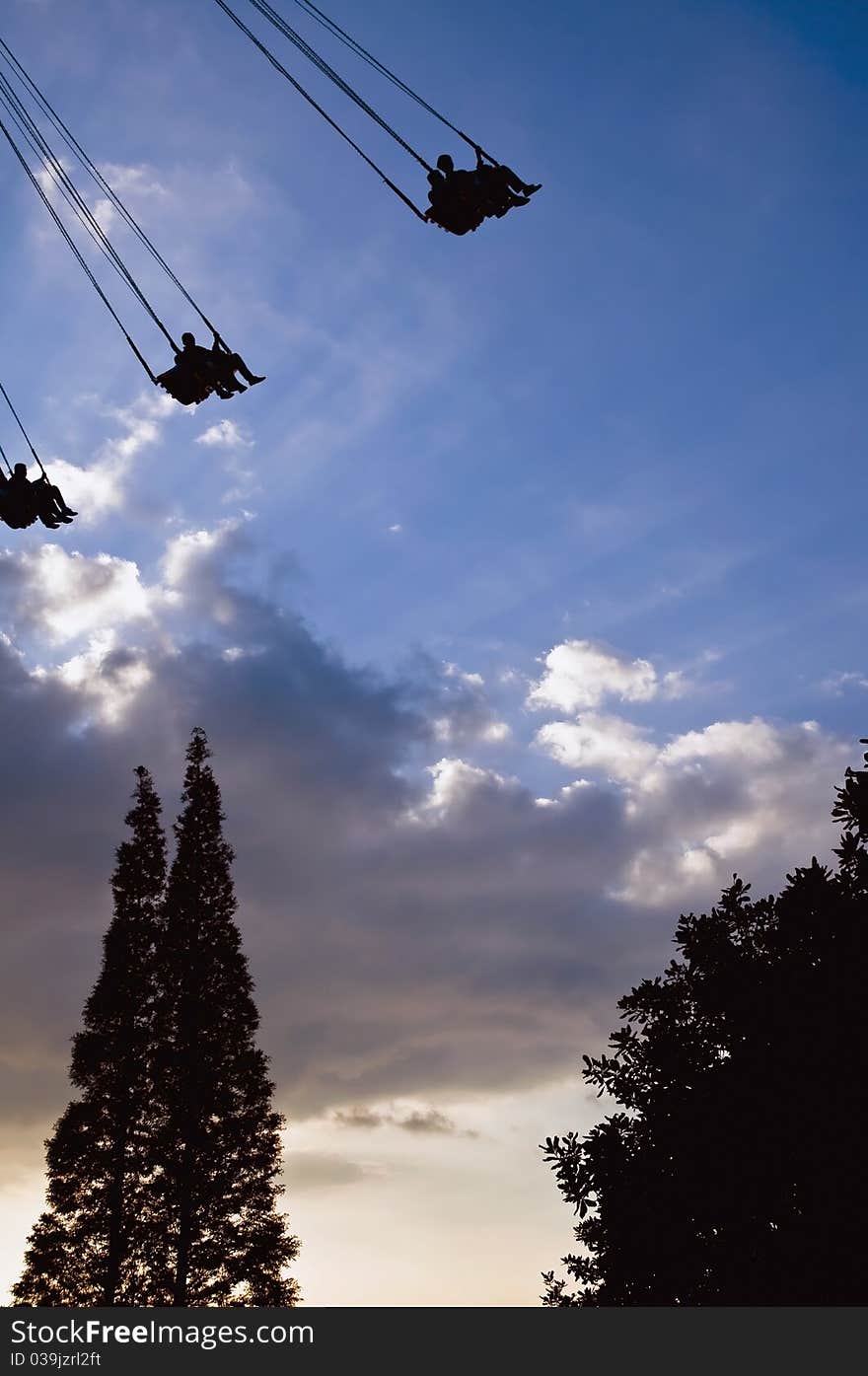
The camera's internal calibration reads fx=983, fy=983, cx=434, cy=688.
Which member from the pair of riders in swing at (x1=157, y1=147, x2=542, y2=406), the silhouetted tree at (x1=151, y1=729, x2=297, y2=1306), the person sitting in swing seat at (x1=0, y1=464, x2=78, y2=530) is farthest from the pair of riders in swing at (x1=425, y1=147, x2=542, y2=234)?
the silhouetted tree at (x1=151, y1=729, x2=297, y2=1306)

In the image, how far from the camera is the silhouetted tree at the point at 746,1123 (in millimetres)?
10258

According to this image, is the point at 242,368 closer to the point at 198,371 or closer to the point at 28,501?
the point at 198,371

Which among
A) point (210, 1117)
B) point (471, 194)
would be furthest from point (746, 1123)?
point (210, 1117)

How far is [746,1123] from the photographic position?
11.0m

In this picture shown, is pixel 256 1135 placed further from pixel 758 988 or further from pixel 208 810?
pixel 758 988

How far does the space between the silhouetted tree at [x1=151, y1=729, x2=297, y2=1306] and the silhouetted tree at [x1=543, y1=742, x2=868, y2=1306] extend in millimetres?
14004

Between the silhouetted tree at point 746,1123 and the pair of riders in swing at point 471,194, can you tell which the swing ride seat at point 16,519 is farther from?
the silhouetted tree at point 746,1123

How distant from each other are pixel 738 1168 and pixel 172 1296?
60.7ft

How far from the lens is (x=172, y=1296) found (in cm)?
2358

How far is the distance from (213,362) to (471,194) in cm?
466

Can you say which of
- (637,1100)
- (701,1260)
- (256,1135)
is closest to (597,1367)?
(701,1260)

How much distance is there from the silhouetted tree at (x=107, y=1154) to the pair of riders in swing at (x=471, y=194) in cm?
2222

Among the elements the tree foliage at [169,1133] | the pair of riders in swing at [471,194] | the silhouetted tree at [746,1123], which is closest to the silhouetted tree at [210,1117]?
the tree foliage at [169,1133]

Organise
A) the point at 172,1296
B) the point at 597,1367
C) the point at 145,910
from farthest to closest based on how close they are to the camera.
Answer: the point at 145,910 → the point at 172,1296 → the point at 597,1367
